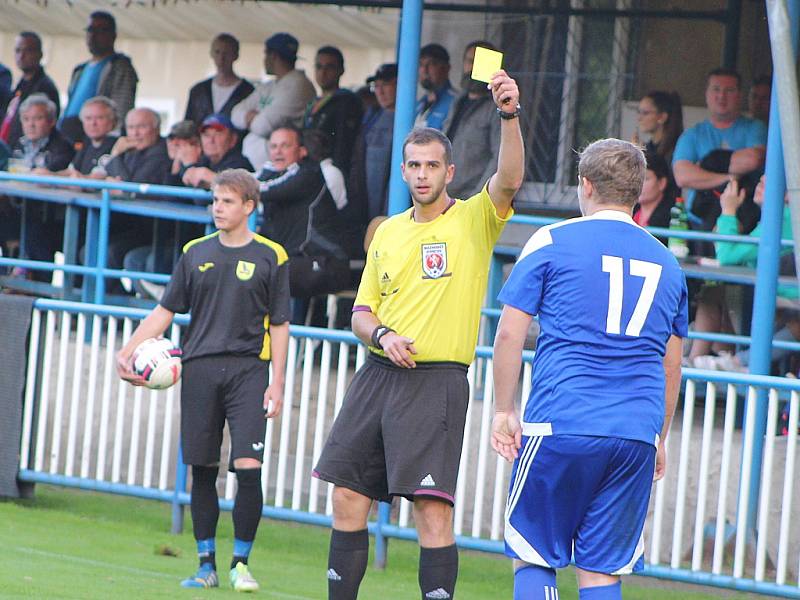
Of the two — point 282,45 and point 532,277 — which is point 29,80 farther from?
point 532,277

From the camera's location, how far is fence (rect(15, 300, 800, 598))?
25.7 ft

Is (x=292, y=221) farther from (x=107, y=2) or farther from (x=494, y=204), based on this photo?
(x=107, y=2)

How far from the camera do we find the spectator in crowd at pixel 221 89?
1298cm

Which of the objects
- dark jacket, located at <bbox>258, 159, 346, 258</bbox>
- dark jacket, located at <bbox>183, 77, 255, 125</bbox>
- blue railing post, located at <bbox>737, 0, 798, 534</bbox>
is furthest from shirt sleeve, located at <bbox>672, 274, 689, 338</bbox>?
dark jacket, located at <bbox>183, 77, 255, 125</bbox>

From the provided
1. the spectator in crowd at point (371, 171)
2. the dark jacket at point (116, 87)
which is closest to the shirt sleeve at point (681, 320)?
the spectator in crowd at point (371, 171)

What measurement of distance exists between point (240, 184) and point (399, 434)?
6.84ft

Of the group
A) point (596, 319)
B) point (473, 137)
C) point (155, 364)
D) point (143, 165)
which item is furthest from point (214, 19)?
point (596, 319)

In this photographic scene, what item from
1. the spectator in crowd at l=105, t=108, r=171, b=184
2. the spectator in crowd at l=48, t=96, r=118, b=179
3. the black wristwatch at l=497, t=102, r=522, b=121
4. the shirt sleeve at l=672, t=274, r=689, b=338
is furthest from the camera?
the spectator in crowd at l=48, t=96, r=118, b=179

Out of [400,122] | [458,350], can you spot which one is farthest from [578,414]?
[400,122]

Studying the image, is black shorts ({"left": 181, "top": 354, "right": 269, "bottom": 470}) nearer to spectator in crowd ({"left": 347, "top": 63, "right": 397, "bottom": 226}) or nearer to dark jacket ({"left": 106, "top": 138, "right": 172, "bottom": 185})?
spectator in crowd ({"left": 347, "top": 63, "right": 397, "bottom": 226})

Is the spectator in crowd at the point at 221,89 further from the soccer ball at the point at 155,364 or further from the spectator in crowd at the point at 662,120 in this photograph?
the soccer ball at the point at 155,364

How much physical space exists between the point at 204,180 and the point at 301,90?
144 cm

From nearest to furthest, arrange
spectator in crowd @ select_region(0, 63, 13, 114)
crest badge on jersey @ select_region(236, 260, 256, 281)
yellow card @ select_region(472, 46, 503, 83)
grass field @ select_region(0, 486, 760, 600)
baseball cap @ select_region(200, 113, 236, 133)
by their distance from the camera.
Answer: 1. yellow card @ select_region(472, 46, 503, 83)
2. grass field @ select_region(0, 486, 760, 600)
3. crest badge on jersey @ select_region(236, 260, 256, 281)
4. baseball cap @ select_region(200, 113, 236, 133)
5. spectator in crowd @ select_region(0, 63, 13, 114)

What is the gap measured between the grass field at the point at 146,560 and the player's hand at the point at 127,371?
98cm
